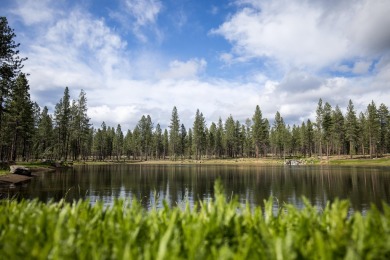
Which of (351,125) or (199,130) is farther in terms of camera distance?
(199,130)

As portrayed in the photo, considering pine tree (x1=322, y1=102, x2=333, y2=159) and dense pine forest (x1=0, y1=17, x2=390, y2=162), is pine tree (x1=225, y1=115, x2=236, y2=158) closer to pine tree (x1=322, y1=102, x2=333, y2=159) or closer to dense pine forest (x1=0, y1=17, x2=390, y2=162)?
dense pine forest (x1=0, y1=17, x2=390, y2=162)

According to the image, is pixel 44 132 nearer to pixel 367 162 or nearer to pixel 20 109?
pixel 20 109

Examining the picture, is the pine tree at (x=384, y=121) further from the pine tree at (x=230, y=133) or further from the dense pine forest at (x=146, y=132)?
the pine tree at (x=230, y=133)

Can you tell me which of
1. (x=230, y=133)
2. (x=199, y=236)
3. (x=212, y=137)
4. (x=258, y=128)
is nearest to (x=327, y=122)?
(x=258, y=128)

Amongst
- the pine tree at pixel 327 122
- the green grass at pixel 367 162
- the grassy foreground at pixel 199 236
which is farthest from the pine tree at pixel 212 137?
the grassy foreground at pixel 199 236

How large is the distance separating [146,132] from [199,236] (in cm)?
14160

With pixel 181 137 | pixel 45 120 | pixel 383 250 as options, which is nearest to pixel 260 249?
pixel 383 250

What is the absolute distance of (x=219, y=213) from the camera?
3.66 m

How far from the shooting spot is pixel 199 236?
250 centimetres

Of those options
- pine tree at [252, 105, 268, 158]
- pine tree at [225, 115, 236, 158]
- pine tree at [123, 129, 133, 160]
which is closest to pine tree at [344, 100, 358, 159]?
pine tree at [252, 105, 268, 158]

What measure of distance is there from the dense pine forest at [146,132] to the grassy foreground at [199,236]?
42227mm

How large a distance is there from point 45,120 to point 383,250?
359 ft

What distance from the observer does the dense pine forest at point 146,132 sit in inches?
2480

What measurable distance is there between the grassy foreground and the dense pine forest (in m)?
42.2
